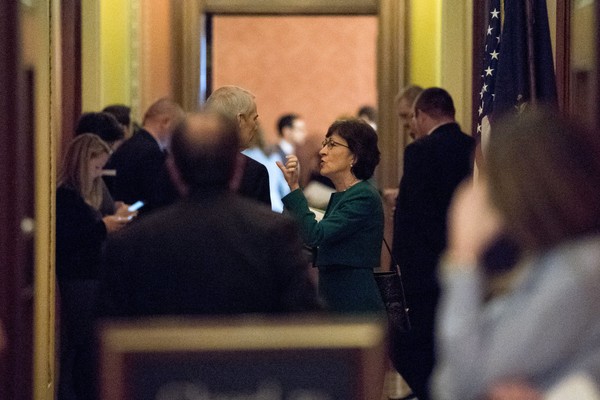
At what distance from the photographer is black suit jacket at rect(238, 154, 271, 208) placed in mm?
4652

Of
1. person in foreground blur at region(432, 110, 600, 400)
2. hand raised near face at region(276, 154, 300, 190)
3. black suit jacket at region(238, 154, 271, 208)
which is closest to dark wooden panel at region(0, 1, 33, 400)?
hand raised near face at region(276, 154, 300, 190)

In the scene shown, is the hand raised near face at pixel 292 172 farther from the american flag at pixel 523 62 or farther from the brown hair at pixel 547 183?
the brown hair at pixel 547 183

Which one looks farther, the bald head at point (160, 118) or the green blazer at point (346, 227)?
the bald head at point (160, 118)

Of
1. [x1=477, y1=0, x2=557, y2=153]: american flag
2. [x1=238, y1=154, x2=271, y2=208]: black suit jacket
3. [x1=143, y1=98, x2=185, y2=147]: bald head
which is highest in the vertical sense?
[x1=477, y1=0, x2=557, y2=153]: american flag

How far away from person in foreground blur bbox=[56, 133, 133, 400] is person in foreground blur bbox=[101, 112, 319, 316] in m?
3.23

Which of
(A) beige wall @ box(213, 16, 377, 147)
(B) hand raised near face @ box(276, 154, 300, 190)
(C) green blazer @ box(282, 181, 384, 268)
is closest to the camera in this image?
(C) green blazer @ box(282, 181, 384, 268)

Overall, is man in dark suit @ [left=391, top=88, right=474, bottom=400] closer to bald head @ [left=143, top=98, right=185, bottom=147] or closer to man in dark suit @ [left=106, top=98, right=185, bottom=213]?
man in dark suit @ [left=106, top=98, right=185, bottom=213]

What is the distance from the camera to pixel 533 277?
2525 millimetres

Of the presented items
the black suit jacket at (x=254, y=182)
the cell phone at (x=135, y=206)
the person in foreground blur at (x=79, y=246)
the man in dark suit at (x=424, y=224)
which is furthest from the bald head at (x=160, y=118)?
the black suit jacket at (x=254, y=182)

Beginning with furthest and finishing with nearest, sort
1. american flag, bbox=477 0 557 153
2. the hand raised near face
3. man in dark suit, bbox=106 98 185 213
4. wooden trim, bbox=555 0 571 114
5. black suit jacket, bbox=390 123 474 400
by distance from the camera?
man in dark suit, bbox=106 98 185 213 → black suit jacket, bbox=390 123 474 400 → wooden trim, bbox=555 0 571 114 → american flag, bbox=477 0 557 153 → the hand raised near face

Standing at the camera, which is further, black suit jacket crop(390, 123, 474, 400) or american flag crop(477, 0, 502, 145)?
black suit jacket crop(390, 123, 474, 400)

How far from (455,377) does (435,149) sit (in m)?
4.46

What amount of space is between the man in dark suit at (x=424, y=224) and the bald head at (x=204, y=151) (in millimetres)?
3409

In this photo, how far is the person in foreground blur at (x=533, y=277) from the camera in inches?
97.3
